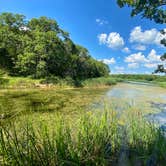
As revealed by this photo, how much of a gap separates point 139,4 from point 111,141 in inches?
191

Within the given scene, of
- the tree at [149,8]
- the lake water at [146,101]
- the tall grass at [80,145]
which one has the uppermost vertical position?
the tree at [149,8]

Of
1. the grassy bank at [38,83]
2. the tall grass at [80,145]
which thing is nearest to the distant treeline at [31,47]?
the grassy bank at [38,83]

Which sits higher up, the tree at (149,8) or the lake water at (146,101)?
the tree at (149,8)

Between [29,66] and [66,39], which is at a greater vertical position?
[66,39]

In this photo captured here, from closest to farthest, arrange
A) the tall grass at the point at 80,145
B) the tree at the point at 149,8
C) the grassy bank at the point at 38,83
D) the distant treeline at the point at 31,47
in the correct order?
1. the tall grass at the point at 80,145
2. the tree at the point at 149,8
3. the grassy bank at the point at 38,83
4. the distant treeline at the point at 31,47

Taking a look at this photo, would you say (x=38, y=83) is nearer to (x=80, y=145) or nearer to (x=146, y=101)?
(x=146, y=101)

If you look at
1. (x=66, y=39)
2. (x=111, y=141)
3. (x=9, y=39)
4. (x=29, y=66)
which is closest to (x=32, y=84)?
(x=29, y=66)

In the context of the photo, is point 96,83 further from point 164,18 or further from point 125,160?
point 125,160

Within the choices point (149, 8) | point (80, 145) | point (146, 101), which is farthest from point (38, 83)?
point (80, 145)

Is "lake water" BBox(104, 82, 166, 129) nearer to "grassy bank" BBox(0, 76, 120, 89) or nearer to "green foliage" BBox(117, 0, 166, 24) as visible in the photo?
"green foliage" BBox(117, 0, 166, 24)

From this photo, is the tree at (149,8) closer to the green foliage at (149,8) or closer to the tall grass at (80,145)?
the green foliage at (149,8)

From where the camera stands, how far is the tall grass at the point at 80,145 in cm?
289

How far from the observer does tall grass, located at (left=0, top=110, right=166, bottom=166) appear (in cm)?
289

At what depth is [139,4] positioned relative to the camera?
6918 millimetres
